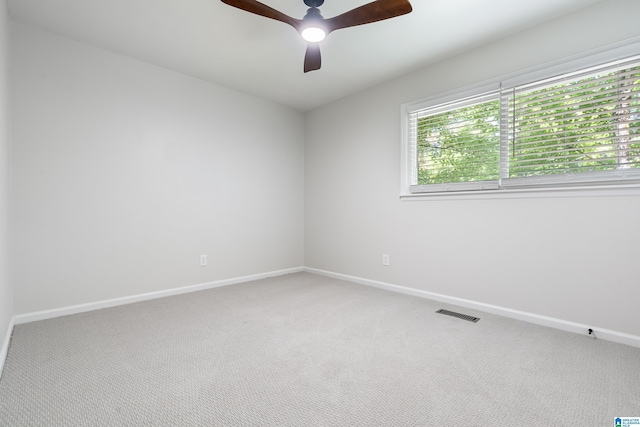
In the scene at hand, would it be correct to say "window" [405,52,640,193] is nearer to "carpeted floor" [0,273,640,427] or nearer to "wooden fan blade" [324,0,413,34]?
"carpeted floor" [0,273,640,427]

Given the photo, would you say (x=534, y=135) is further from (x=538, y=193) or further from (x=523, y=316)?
(x=523, y=316)

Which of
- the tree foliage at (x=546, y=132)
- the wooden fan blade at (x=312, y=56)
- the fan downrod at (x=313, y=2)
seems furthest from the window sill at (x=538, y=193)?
the fan downrod at (x=313, y=2)

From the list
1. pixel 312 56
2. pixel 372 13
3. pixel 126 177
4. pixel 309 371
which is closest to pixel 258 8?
pixel 312 56

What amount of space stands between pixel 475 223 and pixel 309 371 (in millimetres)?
1998

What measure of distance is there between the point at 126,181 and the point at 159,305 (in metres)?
1.23

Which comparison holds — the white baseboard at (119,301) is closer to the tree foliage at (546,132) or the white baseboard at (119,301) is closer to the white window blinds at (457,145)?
the white window blinds at (457,145)

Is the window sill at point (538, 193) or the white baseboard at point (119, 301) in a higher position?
the window sill at point (538, 193)

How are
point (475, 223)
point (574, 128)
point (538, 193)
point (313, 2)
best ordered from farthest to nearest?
point (475, 223)
point (538, 193)
point (574, 128)
point (313, 2)

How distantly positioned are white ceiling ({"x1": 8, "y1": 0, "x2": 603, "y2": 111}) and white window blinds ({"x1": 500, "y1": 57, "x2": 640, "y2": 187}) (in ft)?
1.76

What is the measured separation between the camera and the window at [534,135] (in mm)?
2078

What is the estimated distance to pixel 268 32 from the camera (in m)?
2.47

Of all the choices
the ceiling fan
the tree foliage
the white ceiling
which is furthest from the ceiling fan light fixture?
the tree foliage

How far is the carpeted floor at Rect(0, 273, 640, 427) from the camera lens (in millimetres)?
1313

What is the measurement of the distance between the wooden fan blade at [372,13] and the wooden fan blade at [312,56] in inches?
9.2
